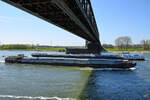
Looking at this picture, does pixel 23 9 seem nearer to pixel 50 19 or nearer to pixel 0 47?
pixel 50 19

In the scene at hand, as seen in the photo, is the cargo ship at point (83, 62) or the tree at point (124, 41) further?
the tree at point (124, 41)

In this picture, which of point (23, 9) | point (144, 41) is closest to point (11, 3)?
point (23, 9)

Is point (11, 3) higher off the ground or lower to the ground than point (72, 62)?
higher

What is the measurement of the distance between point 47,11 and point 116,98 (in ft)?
31.5

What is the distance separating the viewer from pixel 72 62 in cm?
3375

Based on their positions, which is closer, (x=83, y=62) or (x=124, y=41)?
(x=83, y=62)

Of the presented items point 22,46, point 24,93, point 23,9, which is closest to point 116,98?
point 24,93

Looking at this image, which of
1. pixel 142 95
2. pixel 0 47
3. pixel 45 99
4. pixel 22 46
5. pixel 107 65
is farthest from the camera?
pixel 0 47

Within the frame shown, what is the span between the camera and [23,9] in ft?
33.1

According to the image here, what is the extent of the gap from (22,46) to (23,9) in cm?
17620

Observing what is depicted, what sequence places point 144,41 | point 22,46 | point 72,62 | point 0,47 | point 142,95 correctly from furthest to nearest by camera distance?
point 0,47 < point 22,46 < point 144,41 < point 72,62 < point 142,95

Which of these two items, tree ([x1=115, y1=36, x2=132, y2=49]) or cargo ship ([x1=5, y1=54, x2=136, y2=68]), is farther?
tree ([x1=115, y1=36, x2=132, y2=49])

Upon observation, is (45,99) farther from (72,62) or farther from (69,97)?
(72,62)

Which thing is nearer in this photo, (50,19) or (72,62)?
(50,19)
